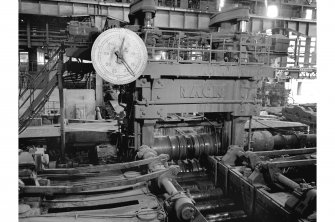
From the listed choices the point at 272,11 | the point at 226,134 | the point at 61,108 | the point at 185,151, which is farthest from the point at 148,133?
the point at 272,11

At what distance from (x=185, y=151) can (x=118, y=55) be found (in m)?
3.07

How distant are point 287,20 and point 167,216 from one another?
19.7 metres

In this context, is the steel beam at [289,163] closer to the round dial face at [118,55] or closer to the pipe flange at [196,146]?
the pipe flange at [196,146]

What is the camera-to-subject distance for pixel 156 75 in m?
6.27

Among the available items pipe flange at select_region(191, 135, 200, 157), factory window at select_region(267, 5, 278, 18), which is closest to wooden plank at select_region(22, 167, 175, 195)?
pipe flange at select_region(191, 135, 200, 157)

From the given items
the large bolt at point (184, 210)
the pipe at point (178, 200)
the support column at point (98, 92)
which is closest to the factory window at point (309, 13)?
the support column at point (98, 92)

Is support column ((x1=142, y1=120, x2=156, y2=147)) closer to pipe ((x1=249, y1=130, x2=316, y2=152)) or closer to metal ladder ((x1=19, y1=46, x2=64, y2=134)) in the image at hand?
metal ladder ((x1=19, y1=46, x2=64, y2=134))

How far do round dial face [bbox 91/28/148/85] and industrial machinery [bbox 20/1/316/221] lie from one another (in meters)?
0.02

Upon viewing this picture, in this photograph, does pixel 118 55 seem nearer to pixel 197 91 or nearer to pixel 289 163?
pixel 197 91

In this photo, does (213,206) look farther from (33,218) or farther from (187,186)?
(33,218)

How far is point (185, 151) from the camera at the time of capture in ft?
23.5

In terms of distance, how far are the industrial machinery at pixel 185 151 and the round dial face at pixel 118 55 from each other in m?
0.02
